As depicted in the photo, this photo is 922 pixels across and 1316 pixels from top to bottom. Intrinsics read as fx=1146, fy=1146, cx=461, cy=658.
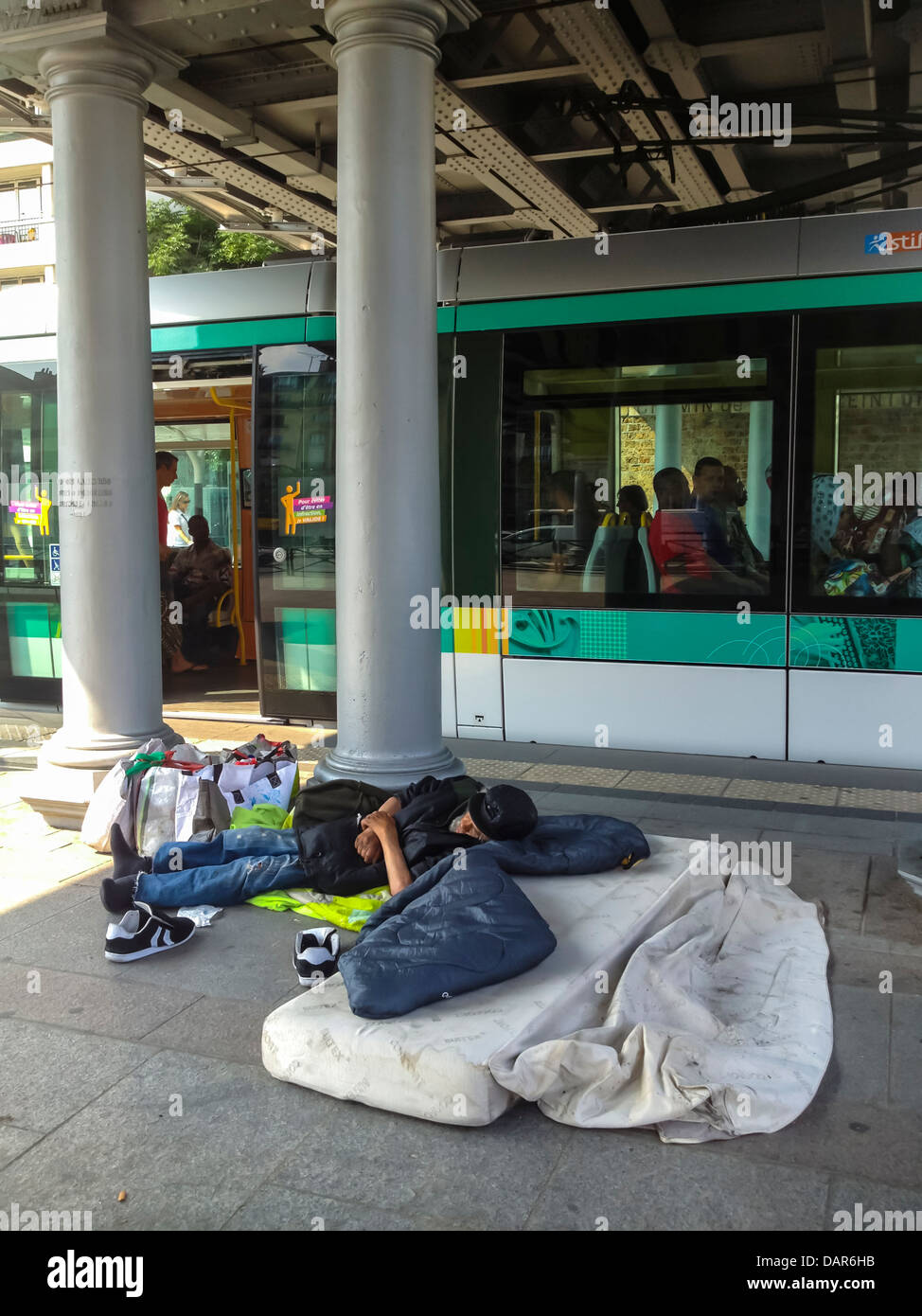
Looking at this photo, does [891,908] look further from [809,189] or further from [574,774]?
[809,189]

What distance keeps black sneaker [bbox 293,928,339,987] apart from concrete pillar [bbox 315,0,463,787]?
1.62m

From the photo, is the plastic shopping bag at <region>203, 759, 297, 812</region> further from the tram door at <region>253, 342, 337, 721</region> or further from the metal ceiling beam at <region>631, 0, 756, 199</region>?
the metal ceiling beam at <region>631, 0, 756, 199</region>

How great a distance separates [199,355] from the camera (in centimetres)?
881

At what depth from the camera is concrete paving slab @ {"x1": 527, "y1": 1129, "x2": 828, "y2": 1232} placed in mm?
2811

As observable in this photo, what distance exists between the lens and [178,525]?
45.4ft

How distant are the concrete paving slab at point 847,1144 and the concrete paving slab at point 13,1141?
6.11 feet

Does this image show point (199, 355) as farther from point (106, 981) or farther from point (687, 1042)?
point (687, 1042)

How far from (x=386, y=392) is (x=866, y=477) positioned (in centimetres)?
314

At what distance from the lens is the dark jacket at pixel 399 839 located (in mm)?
4895

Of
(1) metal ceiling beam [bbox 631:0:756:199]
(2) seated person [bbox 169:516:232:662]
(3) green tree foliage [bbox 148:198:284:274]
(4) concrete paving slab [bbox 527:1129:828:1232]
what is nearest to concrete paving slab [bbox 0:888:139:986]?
(4) concrete paving slab [bbox 527:1129:828:1232]

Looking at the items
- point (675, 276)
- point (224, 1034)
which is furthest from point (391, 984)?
point (675, 276)

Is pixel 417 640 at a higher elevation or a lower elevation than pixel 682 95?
lower

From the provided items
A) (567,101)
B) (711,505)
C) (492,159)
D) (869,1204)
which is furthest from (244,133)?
(869,1204)
